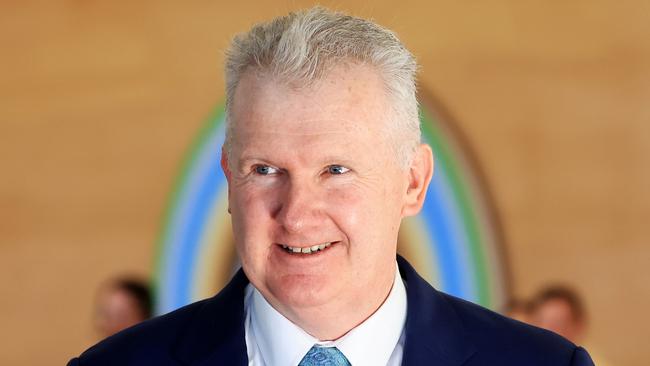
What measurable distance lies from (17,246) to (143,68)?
0.88 m

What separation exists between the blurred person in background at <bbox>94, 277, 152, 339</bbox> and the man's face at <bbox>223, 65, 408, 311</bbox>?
2841 millimetres

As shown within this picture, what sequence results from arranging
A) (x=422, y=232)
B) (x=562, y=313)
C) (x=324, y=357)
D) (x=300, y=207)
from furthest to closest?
1. (x=422, y=232)
2. (x=562, y=313)
3. (x=324, y=357)
4. (x=300, y=207)

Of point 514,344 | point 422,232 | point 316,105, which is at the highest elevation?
point 316,105

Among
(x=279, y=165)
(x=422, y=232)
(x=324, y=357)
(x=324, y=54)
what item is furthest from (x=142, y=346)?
(x=422, y=232)

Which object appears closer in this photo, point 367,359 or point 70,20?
point 367,359

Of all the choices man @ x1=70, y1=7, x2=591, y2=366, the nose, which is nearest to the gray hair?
man @ x1=70, y1=7, x2=591, y2=366

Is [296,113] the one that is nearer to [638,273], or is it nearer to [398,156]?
[398,156]

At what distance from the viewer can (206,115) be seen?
4.39 m

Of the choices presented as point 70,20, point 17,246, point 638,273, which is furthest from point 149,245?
point 638,273

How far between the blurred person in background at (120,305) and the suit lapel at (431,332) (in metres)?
2.70

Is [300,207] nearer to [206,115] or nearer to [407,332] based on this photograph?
[407,332]

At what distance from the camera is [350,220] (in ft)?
4.93

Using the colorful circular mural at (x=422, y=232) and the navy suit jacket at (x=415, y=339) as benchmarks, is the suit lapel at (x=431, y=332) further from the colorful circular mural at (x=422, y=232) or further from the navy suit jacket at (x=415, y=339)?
the colorful circular mural at (x=422, y=232)

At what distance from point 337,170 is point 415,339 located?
30 centimetres
